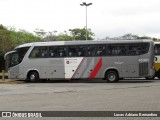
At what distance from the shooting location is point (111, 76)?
26781mm

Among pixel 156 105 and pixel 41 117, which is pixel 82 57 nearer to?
pixel 156 105

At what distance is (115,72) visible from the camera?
26.8 meters

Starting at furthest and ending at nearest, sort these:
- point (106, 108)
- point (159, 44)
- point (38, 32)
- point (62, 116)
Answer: point (38, 32)
point (159, 44)
point (106, 108)
point (62, 116)

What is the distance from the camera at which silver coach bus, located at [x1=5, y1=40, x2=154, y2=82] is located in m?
26.2

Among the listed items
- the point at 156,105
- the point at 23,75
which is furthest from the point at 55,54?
the point at 156,105

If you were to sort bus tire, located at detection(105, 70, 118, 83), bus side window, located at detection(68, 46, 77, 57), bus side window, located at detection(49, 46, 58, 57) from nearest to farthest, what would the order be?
bus tire, located at detection(105, 70, 118, 83) < bus side window, located at detection(68, 46, 77, 57) < bus side window, located at detection(49, 46, 58, 57)

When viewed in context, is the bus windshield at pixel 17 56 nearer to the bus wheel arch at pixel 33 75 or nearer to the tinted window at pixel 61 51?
the bus wheel arch at pixel 33 75

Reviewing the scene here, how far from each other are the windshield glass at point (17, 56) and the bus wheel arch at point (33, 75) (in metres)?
1.15

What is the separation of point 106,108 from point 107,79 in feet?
48.8

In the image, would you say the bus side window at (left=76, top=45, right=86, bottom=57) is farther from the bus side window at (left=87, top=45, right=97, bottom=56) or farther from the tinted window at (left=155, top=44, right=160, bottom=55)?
the tinted window at (left=155, top=44, right=160, bottom=55)

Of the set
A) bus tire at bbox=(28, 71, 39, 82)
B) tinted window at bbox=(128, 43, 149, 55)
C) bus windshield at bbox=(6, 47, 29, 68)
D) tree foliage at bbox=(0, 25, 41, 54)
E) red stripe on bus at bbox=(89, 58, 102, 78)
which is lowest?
bus tire at bbox=(28, 71, 39, 82)

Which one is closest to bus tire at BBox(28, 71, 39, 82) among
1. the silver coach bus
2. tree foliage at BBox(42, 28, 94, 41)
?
the silver coach bus

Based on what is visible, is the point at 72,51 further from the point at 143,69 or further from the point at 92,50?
the point at 143,69

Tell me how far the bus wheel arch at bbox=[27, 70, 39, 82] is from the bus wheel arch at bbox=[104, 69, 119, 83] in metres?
5.13
